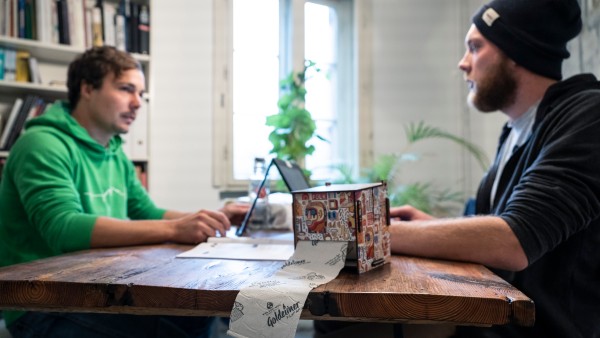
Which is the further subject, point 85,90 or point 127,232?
point 85,90

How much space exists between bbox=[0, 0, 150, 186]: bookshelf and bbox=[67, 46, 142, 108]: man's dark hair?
692mm

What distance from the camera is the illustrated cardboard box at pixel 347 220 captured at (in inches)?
29.4

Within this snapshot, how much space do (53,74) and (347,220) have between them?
2388 millimetres

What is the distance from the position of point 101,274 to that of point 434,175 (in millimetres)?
3154

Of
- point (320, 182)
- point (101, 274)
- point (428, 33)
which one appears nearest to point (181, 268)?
point (101, 274)

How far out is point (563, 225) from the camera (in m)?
0.88

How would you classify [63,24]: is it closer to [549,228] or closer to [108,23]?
[108,23]

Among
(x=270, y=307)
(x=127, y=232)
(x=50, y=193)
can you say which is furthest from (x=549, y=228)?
(x=50, y=193)

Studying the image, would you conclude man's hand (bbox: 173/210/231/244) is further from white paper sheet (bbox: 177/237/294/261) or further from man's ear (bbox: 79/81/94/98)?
man's ear (bbox: 79/81/94/98)

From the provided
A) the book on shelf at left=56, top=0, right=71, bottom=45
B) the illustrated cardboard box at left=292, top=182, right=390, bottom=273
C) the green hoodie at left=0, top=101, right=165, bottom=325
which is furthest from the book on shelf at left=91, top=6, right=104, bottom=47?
the illustrated cardboard box at left=292, top=182, right=390, bottom=273

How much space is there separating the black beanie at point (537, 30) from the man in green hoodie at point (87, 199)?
1009 mm

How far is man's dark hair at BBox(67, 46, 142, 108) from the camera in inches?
66.2

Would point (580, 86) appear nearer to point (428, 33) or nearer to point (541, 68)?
point (541, 68)

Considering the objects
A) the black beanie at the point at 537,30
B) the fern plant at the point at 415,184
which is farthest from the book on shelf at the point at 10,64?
the black beanie at the point at 537,30
